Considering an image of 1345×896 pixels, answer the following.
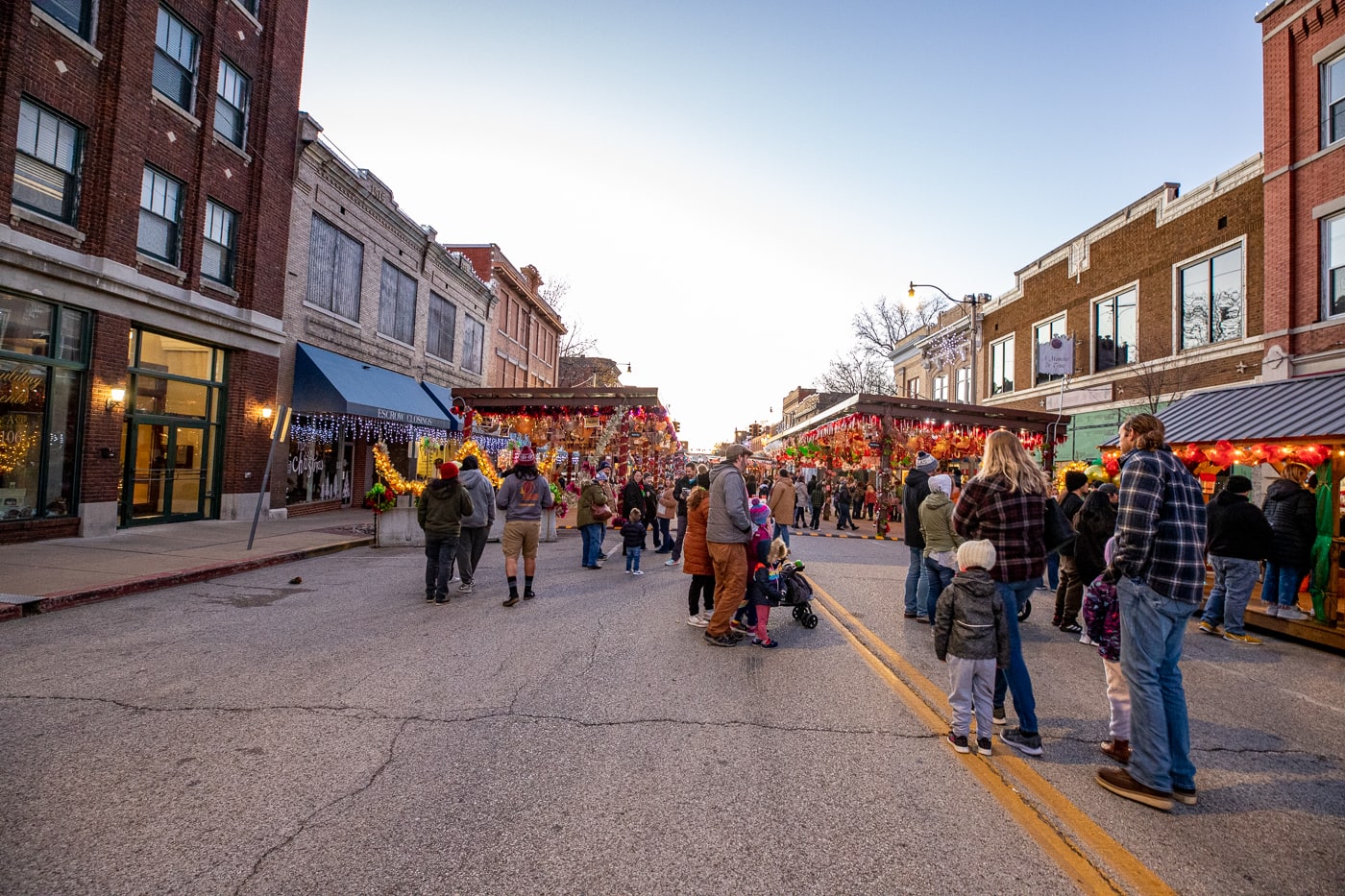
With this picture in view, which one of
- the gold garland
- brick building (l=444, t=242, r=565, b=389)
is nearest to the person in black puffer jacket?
the gold garland

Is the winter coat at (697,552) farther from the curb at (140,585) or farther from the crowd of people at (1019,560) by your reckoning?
the curb at (140,585)

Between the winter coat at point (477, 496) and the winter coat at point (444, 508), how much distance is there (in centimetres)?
42

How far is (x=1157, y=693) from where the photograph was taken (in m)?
3.47

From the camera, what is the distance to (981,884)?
266 centimetres

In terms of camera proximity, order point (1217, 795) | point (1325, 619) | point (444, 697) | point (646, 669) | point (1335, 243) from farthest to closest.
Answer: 1. point (1335, 243)
2. point (1325, 619)
3. point (646, 669)
4. point (444, 697)
5. point (1217, 795)

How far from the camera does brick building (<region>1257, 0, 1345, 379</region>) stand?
536 inches

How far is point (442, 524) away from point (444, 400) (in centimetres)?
1822

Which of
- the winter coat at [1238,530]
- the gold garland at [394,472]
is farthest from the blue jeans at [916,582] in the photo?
the gold garland at [394,472]

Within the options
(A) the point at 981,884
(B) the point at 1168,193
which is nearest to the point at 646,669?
(A) the point at 981,884

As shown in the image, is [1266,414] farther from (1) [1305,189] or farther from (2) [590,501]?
(2) [590,501]

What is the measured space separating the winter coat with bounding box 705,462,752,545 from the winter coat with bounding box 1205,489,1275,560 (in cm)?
522

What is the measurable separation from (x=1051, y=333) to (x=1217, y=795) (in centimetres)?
2299

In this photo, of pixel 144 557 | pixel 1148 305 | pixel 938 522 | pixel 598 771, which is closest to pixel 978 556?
pixel 598 771

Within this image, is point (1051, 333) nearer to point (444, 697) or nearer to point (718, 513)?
point (718, 513)
